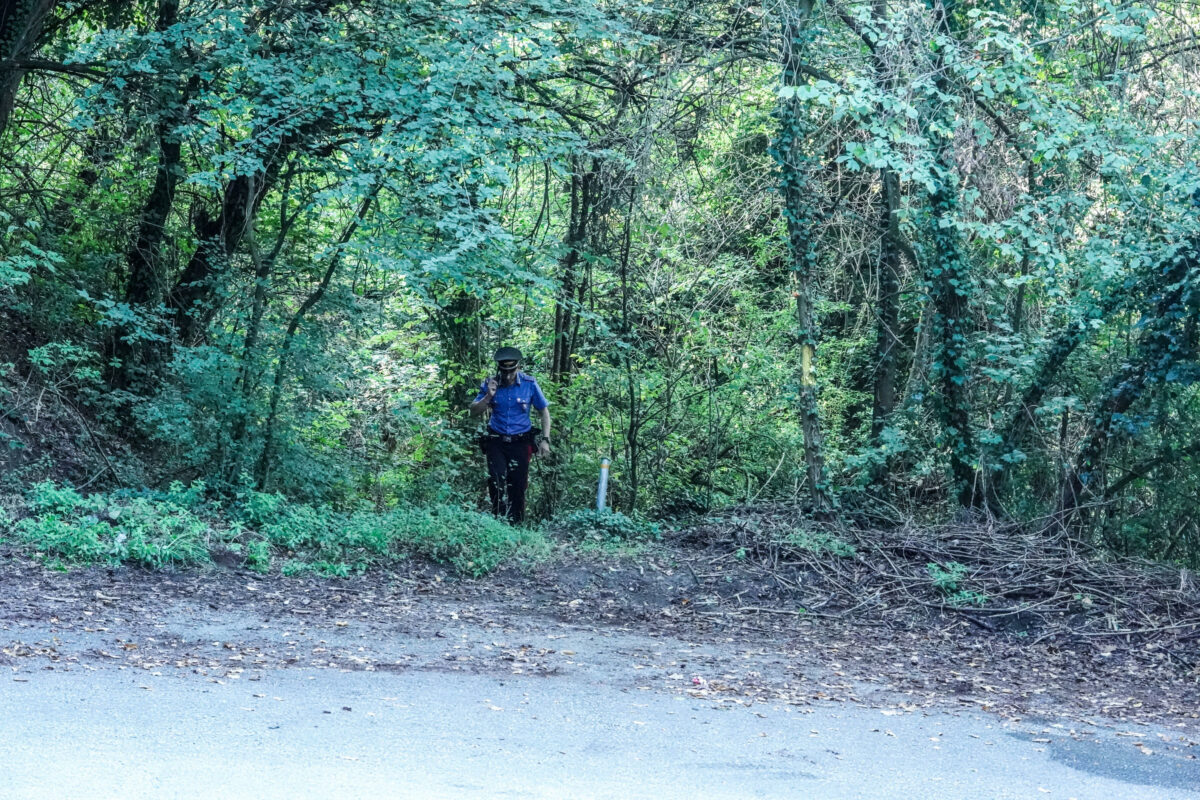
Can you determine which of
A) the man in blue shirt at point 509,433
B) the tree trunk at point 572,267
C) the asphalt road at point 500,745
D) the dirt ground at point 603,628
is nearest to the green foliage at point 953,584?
the dirt ground at point 603,628

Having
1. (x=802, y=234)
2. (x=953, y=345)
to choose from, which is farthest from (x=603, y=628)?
(x=953, y=345)

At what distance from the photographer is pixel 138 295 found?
13.1 metres

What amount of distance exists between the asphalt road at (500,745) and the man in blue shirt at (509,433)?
5359 millimetres

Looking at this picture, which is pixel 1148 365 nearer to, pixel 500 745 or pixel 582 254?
pixel 582 254

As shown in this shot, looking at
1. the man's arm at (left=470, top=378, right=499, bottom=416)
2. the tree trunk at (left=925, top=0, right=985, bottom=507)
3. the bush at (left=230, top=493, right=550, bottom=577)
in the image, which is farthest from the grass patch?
the tree trunk at (left=925, top=0, right=985, bottom=507)

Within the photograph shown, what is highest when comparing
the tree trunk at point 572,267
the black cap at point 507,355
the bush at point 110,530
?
the tree trunk at point 572,267

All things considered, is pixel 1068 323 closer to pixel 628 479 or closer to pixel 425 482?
pixel 628 479

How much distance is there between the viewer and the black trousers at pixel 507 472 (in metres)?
12.1

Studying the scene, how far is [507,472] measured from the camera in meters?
12.1

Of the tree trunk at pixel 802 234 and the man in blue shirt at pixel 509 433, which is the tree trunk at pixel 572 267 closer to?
the man in blue shirt at pixel 509 433

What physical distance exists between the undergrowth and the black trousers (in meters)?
0.67

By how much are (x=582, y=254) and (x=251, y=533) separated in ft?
16.1

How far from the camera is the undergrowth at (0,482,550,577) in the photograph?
8836mm

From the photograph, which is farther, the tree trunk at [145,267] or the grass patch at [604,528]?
the tree trunk at [145,267]
